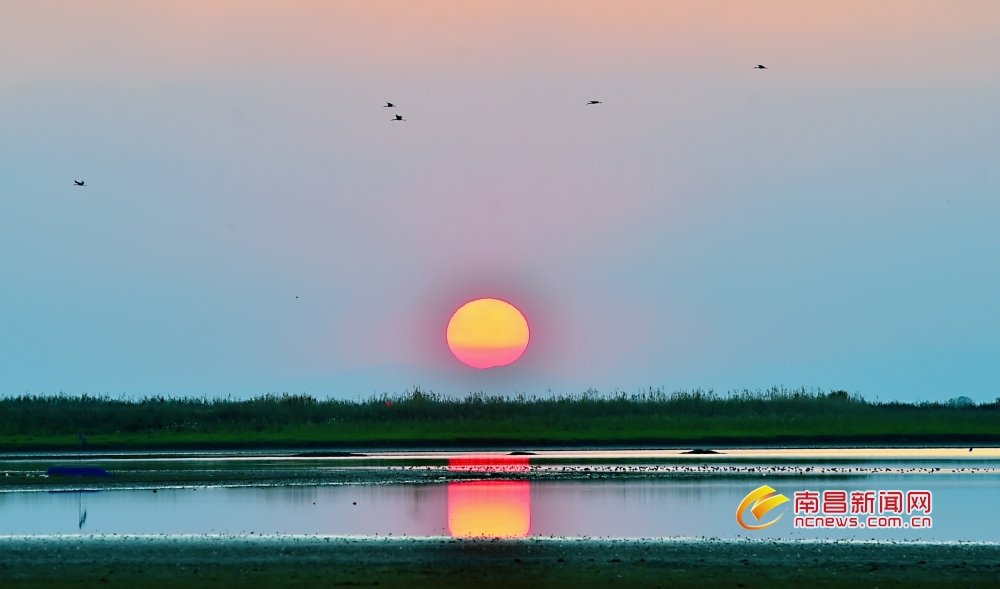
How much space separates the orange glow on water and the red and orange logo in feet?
19.2

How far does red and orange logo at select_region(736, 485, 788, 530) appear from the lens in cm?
3519

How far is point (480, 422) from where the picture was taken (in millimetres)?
93062

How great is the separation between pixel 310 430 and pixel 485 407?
15073 millimetres

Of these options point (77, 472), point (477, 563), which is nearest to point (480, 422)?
point (77, 472)

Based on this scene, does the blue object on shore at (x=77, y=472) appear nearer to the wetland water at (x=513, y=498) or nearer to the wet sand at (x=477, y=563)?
the wetland water at (x=513, y=498)

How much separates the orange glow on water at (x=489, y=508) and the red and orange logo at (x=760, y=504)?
5.84 m

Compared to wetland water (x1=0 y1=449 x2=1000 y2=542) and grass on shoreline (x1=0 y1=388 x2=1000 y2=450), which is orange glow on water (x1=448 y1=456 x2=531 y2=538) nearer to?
wetland water (x1=0 y1=449 x2=1000 y2=542)

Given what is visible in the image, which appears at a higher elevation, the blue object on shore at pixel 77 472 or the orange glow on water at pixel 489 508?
the blue object on shore at pixel 77 472

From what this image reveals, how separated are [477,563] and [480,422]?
218ft

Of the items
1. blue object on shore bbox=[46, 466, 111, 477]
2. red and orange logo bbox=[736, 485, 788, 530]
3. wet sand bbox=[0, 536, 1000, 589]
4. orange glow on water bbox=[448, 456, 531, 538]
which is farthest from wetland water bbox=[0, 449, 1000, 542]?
wet sand bbox=[0, 536, 1000, 589]

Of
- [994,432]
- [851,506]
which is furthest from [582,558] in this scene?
[994,432]

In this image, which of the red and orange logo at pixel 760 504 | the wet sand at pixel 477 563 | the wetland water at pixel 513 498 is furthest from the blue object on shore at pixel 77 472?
the red and orange logo at pixel 760 504

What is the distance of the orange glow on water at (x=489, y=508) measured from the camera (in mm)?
33188

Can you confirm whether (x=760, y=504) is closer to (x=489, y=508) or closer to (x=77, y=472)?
(x=489, y=508)
